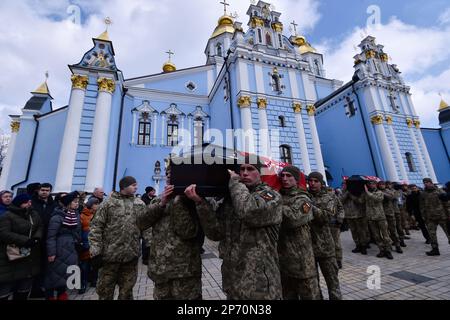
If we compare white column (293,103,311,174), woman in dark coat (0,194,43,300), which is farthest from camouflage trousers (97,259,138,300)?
white column (293,103,311,174)

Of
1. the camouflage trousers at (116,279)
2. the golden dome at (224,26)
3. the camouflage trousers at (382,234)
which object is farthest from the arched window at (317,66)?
the camouflage trousers at (116,279)

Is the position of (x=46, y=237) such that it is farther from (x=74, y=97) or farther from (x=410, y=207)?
(x=410, y=207)

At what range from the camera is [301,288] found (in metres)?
2.59

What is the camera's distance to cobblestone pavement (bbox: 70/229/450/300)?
3.68 meters

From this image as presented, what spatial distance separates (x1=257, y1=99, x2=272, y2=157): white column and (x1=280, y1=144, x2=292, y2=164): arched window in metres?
1.16

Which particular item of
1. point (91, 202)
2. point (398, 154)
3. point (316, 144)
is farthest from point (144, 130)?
point (398, 154)

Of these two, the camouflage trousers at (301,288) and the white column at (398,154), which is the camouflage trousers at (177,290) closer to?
the camouflage trousers at (301,288)

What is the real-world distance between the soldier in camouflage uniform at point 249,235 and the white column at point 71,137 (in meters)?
10.6

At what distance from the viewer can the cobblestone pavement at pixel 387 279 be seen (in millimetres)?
3682

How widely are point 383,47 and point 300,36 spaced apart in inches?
534

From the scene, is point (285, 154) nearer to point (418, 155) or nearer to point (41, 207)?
point (418, 155)

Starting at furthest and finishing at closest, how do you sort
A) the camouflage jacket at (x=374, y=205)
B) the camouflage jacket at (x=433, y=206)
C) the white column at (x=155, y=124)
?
the white column at (x=155, y=124), the camouflage jacket at (x=374, y=205), the camouflage jacket at (x=433, y=206)

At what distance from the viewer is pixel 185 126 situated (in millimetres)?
17656

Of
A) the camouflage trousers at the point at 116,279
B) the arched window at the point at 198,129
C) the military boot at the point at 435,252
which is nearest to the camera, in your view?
the camouflage trousers at the point at 116,279
